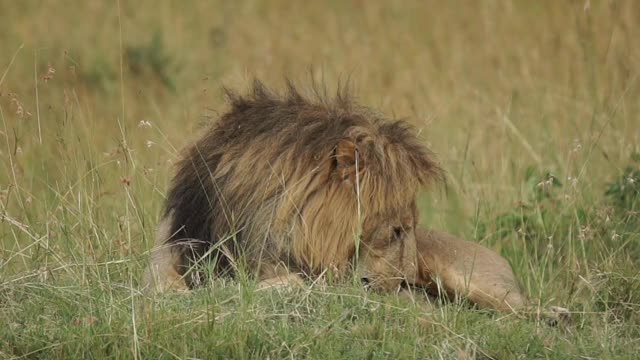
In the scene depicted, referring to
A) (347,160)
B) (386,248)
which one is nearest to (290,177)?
(347,160)

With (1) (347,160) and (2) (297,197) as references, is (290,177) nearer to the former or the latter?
(2) (297,197)

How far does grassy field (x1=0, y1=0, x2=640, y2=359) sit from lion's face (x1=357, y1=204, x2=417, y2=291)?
311 millimetres

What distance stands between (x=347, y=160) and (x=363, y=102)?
4.44 m

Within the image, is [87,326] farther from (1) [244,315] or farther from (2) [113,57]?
(2) [113,57]

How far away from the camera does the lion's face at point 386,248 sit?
479cm

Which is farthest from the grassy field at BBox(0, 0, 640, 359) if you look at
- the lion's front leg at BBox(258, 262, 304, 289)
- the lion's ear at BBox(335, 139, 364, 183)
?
the lion's ear at BBox(335, 139, 364, 183)

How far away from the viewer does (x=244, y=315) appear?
4.04m

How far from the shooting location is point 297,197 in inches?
183

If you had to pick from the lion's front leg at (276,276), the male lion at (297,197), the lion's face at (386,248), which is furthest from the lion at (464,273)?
the lion's front leg at (276,276)

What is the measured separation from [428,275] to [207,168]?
1060mm

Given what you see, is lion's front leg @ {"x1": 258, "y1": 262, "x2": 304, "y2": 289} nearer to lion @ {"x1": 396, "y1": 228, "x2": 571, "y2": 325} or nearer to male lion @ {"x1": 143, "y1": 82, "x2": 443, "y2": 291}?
male lion @ {"x1": 143, "y1": 82, "x2": 443, "y2": 291}

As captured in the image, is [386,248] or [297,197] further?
[386,248]

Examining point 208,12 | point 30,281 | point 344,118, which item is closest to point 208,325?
point 30,281

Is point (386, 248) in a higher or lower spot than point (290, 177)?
lower
